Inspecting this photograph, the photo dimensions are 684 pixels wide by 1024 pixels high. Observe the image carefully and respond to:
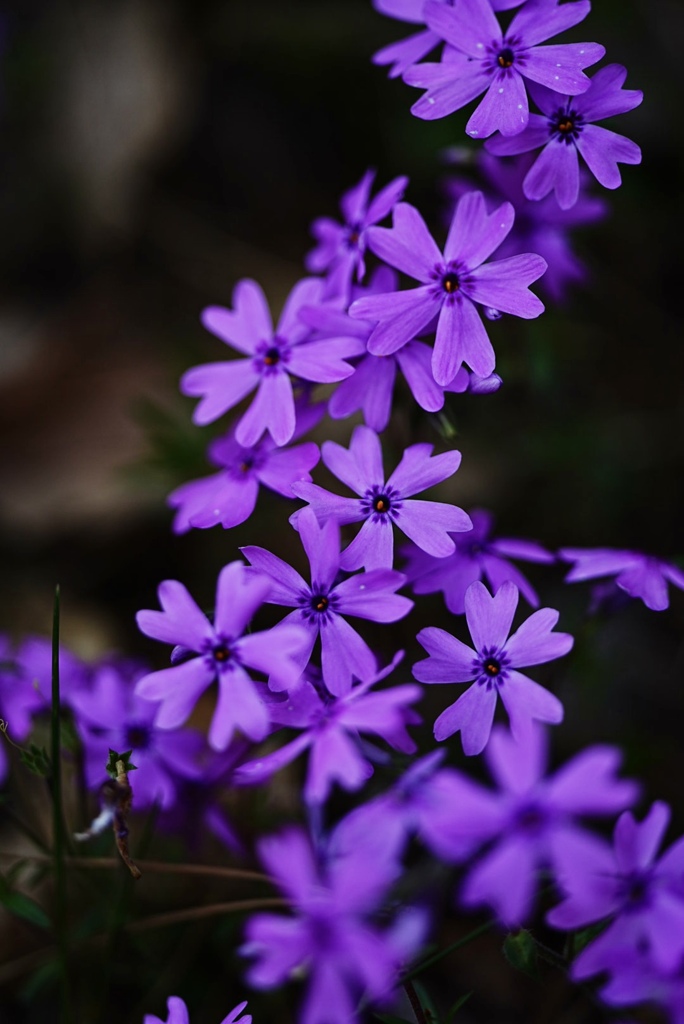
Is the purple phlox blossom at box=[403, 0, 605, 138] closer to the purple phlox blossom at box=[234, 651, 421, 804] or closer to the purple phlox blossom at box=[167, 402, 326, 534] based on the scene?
the purple phlox blossom at box=[167, 402, 326, 534]

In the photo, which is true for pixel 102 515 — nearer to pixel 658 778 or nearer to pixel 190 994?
pixel 190 994

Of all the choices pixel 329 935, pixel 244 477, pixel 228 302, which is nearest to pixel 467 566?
pixel 244 477

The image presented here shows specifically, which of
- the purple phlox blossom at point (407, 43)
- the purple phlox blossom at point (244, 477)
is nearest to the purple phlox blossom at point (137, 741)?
the purple phlox blossom at point (244, 477)

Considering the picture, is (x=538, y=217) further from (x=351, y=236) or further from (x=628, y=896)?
(x=628, y=896)

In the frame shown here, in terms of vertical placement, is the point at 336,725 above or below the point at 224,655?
below

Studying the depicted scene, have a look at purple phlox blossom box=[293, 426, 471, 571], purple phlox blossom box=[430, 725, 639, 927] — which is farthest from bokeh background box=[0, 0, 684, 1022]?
purple phlox blossom box=[430, 725, 639, 927]

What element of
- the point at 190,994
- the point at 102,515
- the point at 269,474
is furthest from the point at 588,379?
the point at 190,994
